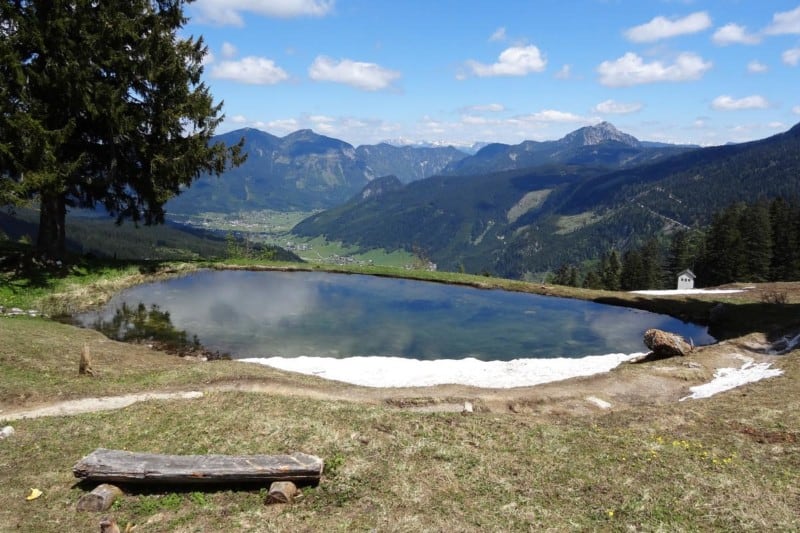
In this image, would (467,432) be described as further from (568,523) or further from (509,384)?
(509,384)

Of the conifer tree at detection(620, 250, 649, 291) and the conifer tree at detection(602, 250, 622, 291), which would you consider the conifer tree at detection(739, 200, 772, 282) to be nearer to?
the conifer tree at detection(620, 250, 649, 291)

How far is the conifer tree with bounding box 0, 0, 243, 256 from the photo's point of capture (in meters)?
35.9

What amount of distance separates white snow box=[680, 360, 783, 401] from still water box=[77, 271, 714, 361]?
707cm

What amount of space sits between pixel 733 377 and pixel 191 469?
83.1 ft

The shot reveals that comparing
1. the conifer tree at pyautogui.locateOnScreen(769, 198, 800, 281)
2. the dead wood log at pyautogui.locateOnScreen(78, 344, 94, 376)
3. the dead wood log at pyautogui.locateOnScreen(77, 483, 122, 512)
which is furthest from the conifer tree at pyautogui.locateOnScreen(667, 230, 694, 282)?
the dead wood log at pyautogui.locateOnScreen(77, 483, 122, 512)

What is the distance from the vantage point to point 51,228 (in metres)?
42.0

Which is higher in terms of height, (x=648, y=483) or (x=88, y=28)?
(x=88, y=28)

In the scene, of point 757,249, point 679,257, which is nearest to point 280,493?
point 757,249

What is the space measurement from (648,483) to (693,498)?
1060mm

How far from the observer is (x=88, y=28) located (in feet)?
127

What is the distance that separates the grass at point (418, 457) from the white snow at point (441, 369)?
3934mm


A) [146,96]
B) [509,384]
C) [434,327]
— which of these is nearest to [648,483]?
[509,384]

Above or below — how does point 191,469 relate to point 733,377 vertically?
above

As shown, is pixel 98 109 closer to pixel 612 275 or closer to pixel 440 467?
pixel 440 467
